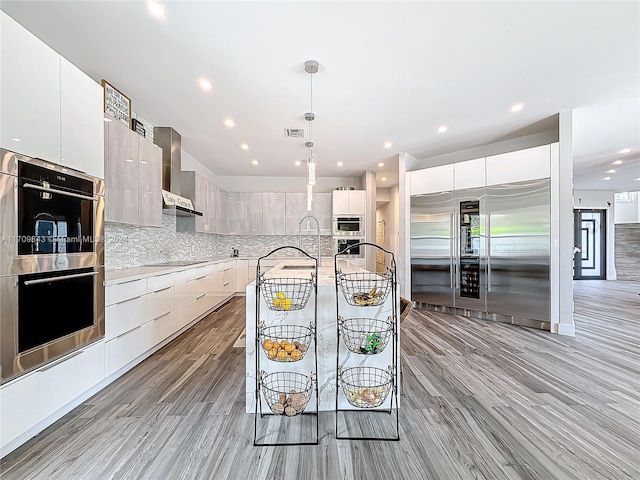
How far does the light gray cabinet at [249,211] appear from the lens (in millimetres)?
7043

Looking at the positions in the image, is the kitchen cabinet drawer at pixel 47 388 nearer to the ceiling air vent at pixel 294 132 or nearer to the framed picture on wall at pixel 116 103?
the framed picture on wall at pixel 116 103

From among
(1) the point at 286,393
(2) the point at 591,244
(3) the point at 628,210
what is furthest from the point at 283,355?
(3) the point at 628,210

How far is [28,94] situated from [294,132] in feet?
10.2

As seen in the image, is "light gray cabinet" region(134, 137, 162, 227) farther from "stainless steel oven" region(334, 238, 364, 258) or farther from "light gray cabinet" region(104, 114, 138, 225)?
"stainless steel oven" region(334, 238, 364, 258)

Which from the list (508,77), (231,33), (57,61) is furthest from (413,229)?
(57,61)

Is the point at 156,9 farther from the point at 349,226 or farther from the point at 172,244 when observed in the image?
the point at 349,226

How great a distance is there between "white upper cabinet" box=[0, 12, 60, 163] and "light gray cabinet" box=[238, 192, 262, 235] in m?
5.10

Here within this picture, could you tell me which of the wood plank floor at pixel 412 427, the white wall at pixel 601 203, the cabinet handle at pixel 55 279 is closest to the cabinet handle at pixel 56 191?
the cabinet handle at pixel 55 279

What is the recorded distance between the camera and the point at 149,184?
11.8 feet

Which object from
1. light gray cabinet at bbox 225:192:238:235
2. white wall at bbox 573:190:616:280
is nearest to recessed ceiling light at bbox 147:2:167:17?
light gray cabinet at bbox 225:192:238:235

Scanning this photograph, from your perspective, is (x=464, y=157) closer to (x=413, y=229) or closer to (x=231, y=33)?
(x=413, y=229)

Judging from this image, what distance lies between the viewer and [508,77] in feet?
9.92

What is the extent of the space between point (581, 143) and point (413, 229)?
127 inches

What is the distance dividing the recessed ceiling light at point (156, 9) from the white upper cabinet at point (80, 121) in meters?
0.64
